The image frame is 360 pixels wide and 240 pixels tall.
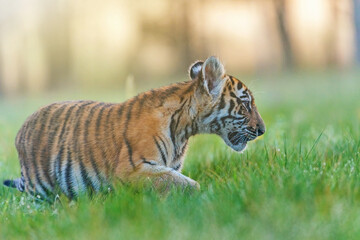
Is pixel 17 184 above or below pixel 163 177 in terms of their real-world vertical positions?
below

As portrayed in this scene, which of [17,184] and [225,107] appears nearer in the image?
[225,107]

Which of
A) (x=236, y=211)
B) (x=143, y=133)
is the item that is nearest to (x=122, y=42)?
(x=143, y=133)

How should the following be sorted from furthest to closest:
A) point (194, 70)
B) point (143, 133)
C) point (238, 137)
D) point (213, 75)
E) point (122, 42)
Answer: point (122, 42) → point (194, 70) → point (238, 137) → point (213, 75) → point (143, 133)

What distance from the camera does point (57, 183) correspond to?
4.61 metres

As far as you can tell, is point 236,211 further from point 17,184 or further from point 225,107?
point 17,184

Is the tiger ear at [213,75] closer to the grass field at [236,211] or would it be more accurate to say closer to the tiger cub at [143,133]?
the tiger cub at [143,133]

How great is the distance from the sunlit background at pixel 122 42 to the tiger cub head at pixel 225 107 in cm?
1336

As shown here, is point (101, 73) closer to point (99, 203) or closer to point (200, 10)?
point (200, 10)

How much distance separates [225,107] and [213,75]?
0.84 feet

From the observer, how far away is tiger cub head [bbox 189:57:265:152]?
4.32 meters

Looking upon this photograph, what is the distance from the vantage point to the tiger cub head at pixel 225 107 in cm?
432

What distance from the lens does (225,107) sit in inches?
174

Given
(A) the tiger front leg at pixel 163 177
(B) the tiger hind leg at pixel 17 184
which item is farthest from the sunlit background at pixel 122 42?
(A) the tiger front leg at pixel 163 177

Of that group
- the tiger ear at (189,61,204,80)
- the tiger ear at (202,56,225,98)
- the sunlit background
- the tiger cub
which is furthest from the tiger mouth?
the sunlit background
